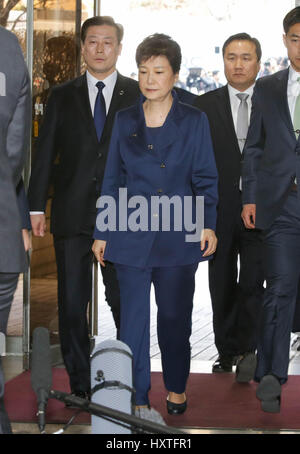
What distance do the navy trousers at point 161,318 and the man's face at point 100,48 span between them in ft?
3.46

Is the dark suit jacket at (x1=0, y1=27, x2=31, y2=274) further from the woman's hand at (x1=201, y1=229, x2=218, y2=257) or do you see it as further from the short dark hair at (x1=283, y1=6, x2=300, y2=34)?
the short dark hair at (x1=283, y1=6, x2=300, y2=34)

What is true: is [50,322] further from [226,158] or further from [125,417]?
[125,417]

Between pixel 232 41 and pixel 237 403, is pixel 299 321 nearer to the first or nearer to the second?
pixel 237 403

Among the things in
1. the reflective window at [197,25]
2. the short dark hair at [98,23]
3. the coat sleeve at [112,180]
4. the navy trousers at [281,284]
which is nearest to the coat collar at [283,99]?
the navy trousers at [281,284]

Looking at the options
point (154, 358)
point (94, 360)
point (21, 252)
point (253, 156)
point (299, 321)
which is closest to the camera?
point (21, 252)

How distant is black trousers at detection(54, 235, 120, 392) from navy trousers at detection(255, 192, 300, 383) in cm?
82

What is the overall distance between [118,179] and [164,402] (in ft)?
3.64

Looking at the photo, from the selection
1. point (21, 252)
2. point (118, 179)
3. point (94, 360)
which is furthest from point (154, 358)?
point (21, 252)

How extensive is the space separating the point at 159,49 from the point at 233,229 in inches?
56.5

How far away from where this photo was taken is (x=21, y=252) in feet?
9.67

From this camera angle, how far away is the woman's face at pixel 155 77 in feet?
13.0

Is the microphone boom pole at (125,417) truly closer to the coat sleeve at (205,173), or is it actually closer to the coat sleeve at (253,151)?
the coat sleeve at (205,173)

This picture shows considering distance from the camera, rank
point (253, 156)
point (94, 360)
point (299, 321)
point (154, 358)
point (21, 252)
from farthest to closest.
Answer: point (154, 358)
point (299, 321)
point (253, 156)
point (94, 360)
point (21, 252)

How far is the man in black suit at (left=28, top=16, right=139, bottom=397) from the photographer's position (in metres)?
4.45
